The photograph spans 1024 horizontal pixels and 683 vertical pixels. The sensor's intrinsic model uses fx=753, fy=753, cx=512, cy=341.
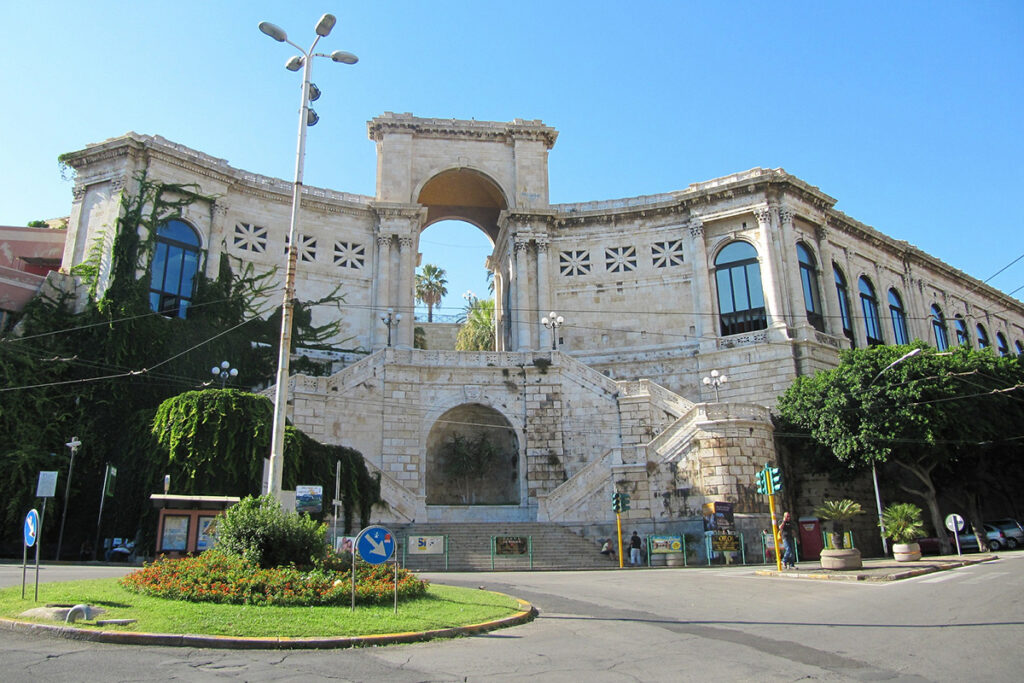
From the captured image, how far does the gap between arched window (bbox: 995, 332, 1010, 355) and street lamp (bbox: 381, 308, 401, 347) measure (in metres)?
54.0

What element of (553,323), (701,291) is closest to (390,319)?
(553,323)

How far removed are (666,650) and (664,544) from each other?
60.9ft

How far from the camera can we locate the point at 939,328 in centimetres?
5847

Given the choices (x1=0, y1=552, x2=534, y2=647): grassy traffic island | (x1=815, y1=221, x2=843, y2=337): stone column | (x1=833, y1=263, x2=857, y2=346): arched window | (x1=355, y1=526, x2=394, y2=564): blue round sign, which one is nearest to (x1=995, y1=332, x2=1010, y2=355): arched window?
(x1=833, y1=263, x2=857, y2=346): arched window

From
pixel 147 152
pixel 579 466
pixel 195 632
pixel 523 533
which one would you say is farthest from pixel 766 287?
pixel 195 632

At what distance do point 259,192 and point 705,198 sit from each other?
27.4m

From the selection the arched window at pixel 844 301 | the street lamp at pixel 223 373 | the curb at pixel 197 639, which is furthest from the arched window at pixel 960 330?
the curb at pixel 197 639

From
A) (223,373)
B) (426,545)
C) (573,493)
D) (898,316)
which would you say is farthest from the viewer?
(898,316)

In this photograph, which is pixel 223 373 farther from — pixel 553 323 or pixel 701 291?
pixel 701 291

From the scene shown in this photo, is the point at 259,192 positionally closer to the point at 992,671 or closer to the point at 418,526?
the point at 418,526

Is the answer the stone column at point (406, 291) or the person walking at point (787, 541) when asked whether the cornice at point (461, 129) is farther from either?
the person walking at point (787, 541)

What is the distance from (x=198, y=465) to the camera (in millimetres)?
27078

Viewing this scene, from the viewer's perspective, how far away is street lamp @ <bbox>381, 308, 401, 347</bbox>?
1636 inches

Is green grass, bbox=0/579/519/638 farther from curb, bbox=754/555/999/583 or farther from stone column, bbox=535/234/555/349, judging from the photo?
stone column, bbox=535/234/555/349
